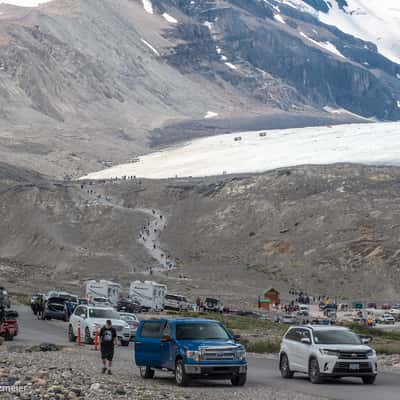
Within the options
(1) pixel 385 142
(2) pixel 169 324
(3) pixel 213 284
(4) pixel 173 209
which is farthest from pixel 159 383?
(1) pixel 385 142

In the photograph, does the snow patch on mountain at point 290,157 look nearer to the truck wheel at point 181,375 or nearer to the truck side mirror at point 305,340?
the truck side mirror at point 305,340

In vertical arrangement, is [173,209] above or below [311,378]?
above

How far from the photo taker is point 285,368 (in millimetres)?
25312

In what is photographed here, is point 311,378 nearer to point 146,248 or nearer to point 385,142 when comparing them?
point 146,248

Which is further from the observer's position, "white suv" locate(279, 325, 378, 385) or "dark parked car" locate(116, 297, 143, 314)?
"dark parked car" locate(116, 297, 143, 314)

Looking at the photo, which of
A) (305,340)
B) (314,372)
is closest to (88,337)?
(305,340)

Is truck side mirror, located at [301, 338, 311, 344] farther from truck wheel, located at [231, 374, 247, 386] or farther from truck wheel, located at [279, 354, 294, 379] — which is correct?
truck wheel, located at [231, 374, 247, 386]

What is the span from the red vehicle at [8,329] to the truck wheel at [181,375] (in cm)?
1530

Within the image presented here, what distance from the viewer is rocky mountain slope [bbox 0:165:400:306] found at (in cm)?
10188

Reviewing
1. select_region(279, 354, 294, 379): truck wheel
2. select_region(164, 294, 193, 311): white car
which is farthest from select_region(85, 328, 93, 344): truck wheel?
select_region(164, 294, 193, 311): white car

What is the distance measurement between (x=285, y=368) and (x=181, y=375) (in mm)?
3954

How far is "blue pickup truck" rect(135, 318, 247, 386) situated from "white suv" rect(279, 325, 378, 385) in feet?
6.39

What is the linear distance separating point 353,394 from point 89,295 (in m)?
51.5

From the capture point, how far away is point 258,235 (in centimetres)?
12031
